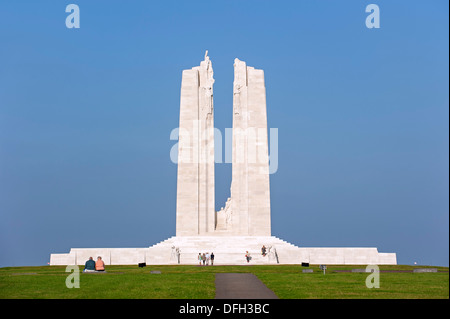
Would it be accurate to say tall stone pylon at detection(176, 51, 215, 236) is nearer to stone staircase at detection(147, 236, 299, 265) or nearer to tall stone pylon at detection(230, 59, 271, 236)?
tall stone pylon at detection(230, 59, 271, 236)

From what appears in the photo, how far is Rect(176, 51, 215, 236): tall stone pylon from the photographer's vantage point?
1914 inches

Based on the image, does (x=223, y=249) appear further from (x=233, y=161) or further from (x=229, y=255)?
(x=233, y=161)

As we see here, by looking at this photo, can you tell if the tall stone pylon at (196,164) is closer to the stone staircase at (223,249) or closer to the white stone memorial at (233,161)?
the white stone memorial at (233,161)

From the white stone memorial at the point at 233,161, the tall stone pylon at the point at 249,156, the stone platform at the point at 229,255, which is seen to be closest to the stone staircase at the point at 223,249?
the stone platform at the point at 229,255

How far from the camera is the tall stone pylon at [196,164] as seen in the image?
48.6 metres

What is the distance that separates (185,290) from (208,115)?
3450 centimetres

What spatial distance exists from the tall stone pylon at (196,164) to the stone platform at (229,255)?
18.4 feet

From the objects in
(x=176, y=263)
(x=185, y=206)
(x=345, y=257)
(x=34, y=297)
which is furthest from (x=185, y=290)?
(x=185, y=206)

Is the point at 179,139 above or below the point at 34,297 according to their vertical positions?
above
